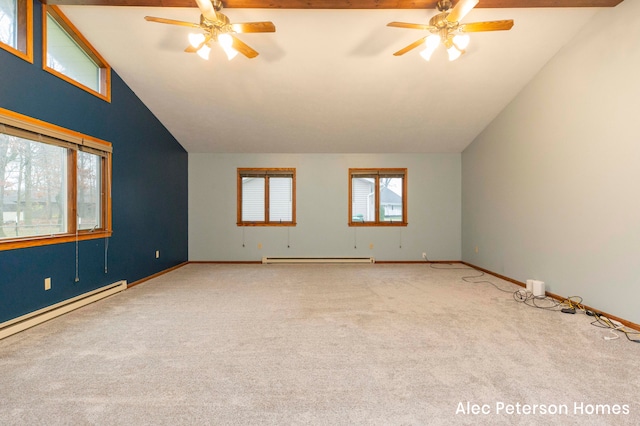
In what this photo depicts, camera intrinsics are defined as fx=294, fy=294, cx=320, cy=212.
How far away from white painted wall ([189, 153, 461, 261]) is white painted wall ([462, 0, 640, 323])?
1571 mm

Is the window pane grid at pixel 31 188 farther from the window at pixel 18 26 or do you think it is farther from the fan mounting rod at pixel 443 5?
the fan mounting rod at pixel 443 5

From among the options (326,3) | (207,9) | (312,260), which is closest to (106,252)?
(207,9)

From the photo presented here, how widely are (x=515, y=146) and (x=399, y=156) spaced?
7.87ft

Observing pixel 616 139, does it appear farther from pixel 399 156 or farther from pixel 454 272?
pixel 399 156

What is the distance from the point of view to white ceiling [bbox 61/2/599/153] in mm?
3408

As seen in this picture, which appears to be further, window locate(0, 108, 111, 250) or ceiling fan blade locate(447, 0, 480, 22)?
window locate(0, 108, 111, 250)

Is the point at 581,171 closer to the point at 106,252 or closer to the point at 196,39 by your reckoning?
the point at 196,39

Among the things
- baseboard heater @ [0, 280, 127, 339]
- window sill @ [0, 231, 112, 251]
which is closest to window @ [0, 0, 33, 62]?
window sill @ [0, 231, 112, 251]

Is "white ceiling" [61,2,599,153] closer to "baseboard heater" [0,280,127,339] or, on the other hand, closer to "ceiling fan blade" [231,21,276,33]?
"ceiling fan blade" [231,21,276,33]

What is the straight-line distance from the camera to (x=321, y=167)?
6555 millimetres

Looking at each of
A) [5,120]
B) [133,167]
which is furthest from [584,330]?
[133,167]

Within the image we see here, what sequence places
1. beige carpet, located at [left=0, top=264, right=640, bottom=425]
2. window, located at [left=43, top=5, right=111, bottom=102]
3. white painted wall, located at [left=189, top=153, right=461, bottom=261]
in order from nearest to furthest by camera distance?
beige carpet, located at [left=0, top=264, right=640, bottom=425]
window, located at [left=43, top=5, right=111, bottom=102]
white painted wall, located at [left=189, top=153, right=461, bottom=261]

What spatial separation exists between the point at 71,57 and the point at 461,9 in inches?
171

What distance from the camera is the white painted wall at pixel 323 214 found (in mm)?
6527
